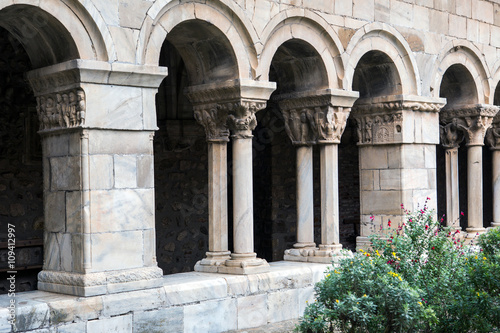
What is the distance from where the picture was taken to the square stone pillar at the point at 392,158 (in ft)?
24.8

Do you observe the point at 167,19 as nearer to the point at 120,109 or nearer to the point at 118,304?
the point at 120,109

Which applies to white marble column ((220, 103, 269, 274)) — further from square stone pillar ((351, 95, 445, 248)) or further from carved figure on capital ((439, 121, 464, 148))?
carved figure on capital ((439, 121, 464, 148))

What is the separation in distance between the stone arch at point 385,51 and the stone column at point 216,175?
1.40m

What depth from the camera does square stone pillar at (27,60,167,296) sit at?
497cm

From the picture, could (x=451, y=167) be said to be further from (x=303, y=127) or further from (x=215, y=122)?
(x=215, y=122)

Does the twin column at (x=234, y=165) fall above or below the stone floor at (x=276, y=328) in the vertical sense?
above

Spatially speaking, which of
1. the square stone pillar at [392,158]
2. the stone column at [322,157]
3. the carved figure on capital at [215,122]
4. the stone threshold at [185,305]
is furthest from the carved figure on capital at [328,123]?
the stone threshold at [185,305]

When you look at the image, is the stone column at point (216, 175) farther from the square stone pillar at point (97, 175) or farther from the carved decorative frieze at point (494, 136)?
the carved decorative frieze at point (494, 136)

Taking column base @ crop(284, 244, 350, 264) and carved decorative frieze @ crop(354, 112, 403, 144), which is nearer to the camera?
column base @ crop(284, 244, 350, 264)

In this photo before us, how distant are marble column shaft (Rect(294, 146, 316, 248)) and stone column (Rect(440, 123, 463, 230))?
262 centimetres

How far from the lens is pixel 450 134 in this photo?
899 centimetres

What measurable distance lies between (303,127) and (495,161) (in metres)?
3.79

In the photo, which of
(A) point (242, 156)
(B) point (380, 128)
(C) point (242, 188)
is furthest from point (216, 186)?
(B) point (380, 128)

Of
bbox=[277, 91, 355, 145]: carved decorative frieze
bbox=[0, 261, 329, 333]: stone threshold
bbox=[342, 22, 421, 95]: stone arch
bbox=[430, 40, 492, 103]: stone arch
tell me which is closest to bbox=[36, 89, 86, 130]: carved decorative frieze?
bbox=[0, 261, 329, 333]: stone threshold
